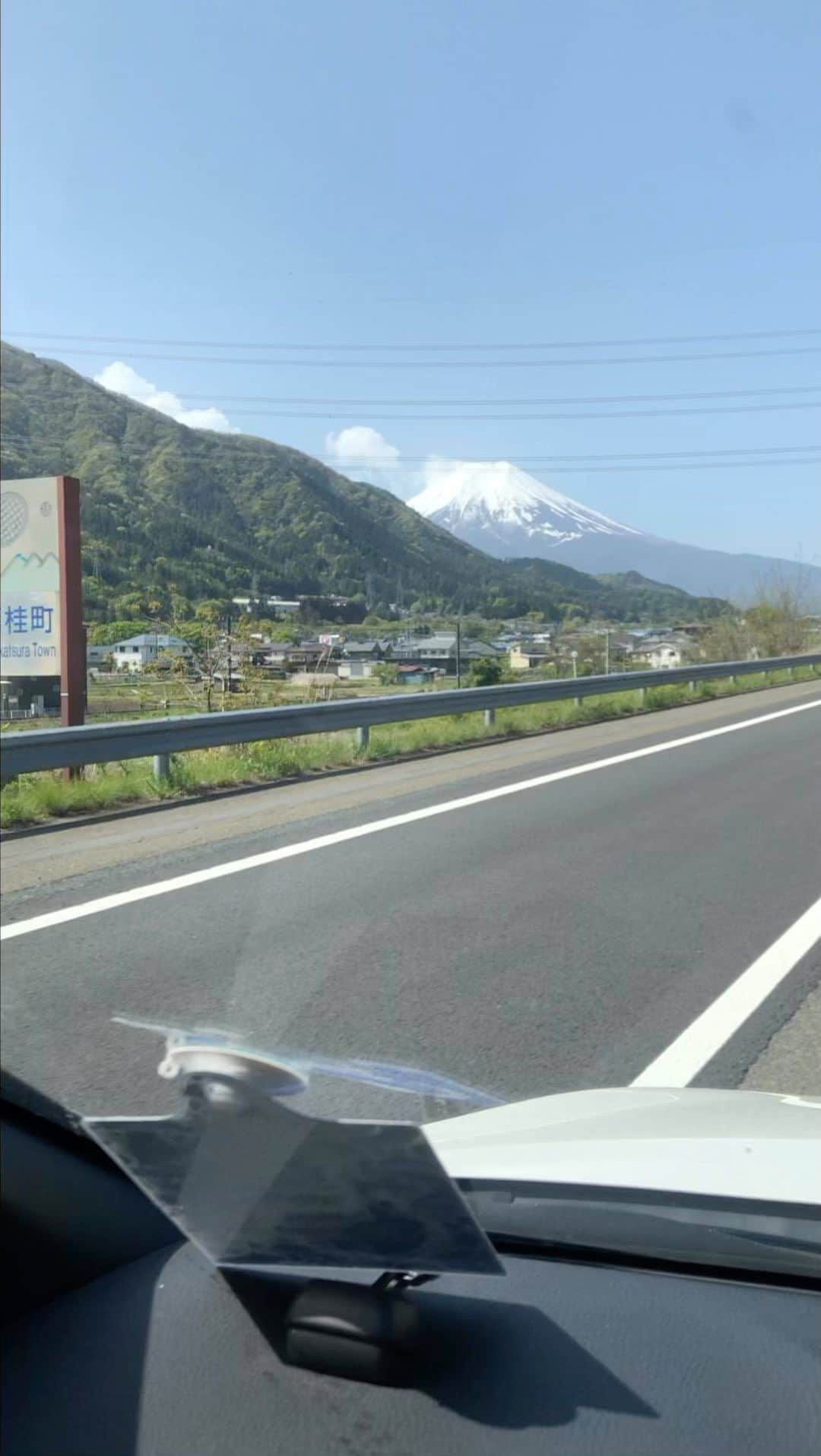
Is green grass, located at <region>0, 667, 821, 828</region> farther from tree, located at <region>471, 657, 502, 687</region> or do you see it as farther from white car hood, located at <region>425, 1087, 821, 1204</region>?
white car hood, located at <region>425, 1087, 821, 1204</region>

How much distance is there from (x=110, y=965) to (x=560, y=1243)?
3.71 metres

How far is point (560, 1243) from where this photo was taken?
263 centimetres

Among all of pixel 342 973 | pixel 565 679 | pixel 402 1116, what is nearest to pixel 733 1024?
pixel 342 973

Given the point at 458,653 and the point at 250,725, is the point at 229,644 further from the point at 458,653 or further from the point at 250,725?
the point at 458,653

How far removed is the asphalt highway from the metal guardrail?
554 mm

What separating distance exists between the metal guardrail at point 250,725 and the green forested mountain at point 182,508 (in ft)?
3.61

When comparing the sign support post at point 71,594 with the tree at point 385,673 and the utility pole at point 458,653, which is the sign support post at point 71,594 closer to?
the tree at point 385,673

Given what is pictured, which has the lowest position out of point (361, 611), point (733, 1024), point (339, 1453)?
point (733, 1024)

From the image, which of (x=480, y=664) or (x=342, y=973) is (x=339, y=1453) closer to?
(x=342, y=973)

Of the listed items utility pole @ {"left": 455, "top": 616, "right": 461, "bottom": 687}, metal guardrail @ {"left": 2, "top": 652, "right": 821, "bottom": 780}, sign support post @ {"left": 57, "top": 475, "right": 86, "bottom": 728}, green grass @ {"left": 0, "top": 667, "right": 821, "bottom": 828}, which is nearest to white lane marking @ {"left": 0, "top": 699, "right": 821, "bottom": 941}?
metal guardrail @ {"left": 2, "top": 652, "right": 821, "bottom": 780}

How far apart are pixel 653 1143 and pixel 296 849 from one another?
6208 mm

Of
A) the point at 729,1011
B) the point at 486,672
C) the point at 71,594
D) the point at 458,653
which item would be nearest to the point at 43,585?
the point at 71,594

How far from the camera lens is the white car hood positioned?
278 centimetres

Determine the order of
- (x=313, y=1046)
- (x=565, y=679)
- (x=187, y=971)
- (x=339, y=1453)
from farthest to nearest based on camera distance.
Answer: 1. (x=565, y=679)
2. (x=187, y=971)
3. (x=313, y=1046)
4. (x=339, y=1453)
